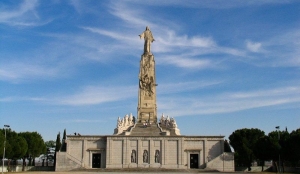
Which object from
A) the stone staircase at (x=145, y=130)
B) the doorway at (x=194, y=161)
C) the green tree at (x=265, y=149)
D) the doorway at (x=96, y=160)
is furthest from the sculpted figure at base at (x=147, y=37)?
the green tree at (x=265, y=149)

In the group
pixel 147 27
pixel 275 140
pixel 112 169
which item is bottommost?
pixel 112 169

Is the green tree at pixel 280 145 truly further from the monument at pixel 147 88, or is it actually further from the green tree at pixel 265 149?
the monument at pixel 147 88

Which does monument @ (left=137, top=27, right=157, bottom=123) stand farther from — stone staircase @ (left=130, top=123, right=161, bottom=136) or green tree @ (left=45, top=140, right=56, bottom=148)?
green tree @ (left=45, top=140, right=56, bottom=148)

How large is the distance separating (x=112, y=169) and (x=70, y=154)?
7.55 metres

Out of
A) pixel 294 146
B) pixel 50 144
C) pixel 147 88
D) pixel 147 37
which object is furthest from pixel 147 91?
pixel 50 144

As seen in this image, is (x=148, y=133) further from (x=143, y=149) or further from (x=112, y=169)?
(x=112, y=169)

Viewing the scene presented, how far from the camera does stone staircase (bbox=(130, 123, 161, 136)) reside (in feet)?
196

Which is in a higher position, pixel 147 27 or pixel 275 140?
pixel 147 27

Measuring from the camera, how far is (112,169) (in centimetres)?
5569

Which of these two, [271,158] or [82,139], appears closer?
[271,158]

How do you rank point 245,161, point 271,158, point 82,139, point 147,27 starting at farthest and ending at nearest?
point 147,27
point 245,161
point 82,139
point 271,158

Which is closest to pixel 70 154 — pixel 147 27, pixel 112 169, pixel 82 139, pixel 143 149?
pixel 82 139

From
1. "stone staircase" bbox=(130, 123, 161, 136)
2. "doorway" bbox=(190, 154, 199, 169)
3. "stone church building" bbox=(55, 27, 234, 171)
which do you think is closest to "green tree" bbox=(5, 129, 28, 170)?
"stone church building" bbox=(55, 27, 234, 171)

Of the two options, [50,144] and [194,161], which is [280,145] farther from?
[50,144]
